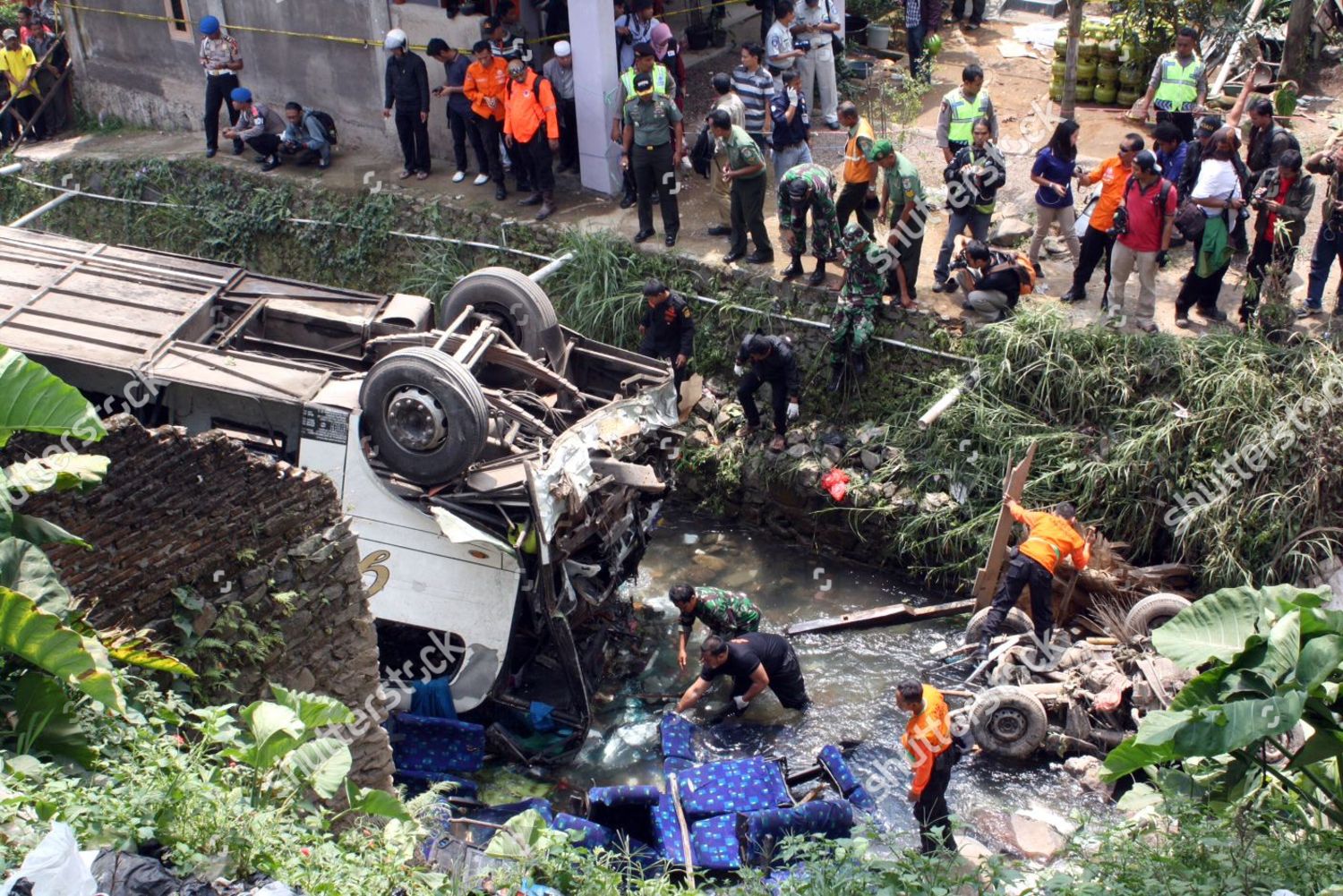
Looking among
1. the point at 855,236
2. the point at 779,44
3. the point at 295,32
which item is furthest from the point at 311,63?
the point at 855,236

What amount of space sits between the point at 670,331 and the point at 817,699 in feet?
11.1

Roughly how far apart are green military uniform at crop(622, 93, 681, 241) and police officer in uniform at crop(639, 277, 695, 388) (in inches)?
61.7

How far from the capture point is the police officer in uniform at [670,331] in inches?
428

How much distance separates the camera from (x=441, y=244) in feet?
44.0

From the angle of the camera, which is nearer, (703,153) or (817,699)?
(817,699)

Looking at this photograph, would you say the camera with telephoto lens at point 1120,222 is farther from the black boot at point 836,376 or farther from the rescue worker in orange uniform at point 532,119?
the rescue worker in orange uniform at point 532,119

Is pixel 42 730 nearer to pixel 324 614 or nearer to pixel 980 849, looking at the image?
pixel 324 614

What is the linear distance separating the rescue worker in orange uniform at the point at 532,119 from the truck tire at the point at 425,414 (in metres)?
5.01

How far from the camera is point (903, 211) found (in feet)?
35.8

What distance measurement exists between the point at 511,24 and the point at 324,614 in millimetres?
8637

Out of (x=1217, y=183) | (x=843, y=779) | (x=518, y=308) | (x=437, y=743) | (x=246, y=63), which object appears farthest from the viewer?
(x=246, y=63)

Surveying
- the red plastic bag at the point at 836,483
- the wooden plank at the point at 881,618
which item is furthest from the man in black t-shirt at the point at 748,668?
the red plastic bag at the point at 836,483

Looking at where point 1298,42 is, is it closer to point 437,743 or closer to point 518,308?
point 518,308

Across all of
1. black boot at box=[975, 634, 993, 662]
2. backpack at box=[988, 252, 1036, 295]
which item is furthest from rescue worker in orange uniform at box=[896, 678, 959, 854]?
backpack at box=[988, 252, 1036, 295]
